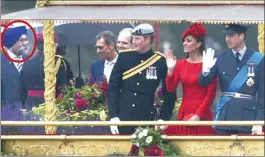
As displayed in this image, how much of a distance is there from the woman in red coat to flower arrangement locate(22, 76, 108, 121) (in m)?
0.90

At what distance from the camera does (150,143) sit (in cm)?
1738

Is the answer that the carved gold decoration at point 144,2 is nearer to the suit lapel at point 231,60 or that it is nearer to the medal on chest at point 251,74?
the suit lapel at point 231,60

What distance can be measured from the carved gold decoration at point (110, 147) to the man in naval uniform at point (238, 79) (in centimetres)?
20

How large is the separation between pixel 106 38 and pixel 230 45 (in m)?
1.86

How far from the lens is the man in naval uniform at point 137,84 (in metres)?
17.8

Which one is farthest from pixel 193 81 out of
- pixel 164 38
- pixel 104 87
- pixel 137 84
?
pixel 164 38

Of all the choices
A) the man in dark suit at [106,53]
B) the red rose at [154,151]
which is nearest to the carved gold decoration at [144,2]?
the man in dark suit at [106,53]

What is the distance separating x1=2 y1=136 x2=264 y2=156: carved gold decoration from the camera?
57.2ft

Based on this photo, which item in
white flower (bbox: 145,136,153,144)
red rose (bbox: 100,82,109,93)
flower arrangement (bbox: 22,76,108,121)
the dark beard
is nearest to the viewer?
white flower (bbox: 145,136,153,144)

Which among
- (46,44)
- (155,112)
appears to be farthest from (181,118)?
(46,44)

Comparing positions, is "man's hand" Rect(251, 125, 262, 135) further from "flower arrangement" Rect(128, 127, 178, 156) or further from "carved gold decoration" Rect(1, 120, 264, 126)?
"flower arrangement" Rect(128, 127, 178, 156)

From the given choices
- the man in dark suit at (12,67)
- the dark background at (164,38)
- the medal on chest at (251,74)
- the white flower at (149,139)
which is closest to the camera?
the white flower at (149,139)

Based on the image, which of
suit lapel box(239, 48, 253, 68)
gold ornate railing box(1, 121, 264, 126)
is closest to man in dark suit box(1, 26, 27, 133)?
gold ornate railing box(1, 121, 264, 126)

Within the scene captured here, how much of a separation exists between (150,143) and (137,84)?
766 mm
